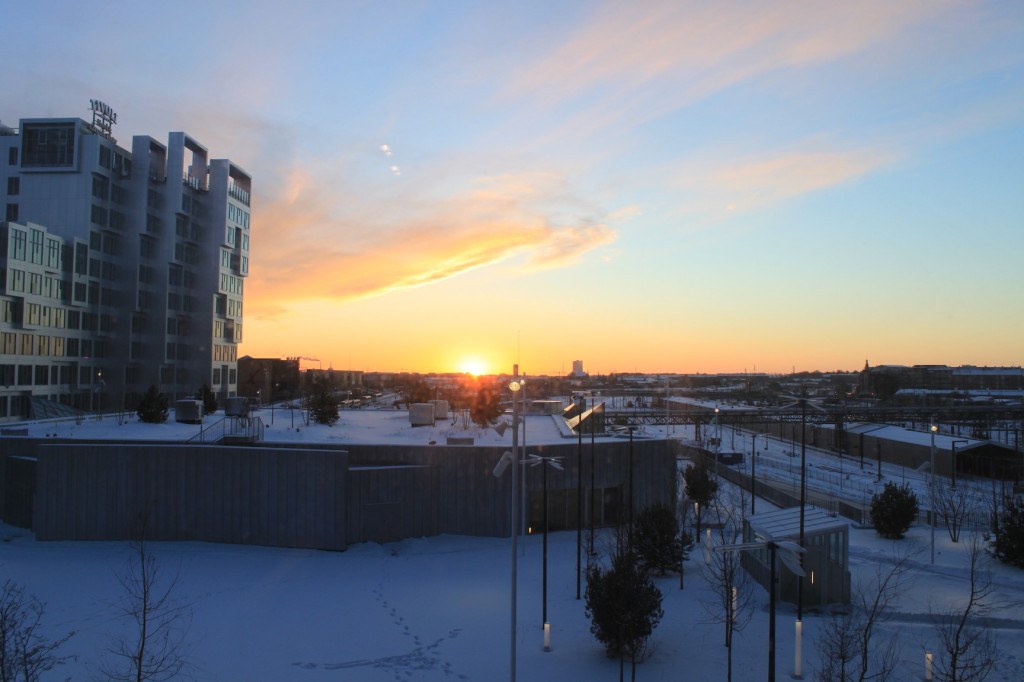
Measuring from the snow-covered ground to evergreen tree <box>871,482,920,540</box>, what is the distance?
3688mm

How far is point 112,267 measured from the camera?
51.1 metres

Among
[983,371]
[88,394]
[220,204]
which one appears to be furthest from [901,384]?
[88,394]

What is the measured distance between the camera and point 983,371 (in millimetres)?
162250

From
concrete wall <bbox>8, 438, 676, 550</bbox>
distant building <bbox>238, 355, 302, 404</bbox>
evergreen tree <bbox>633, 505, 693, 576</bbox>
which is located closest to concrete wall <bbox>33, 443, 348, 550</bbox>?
concrete wall <bbox>8, 438, 676, 550</bbox>

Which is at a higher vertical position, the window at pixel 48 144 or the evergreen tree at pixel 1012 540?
the window at pixel 48 144

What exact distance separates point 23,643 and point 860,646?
13.0 meters

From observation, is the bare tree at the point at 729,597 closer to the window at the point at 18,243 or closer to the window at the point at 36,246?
the window at the point at 18,243

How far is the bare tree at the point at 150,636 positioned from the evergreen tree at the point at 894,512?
24.5 metres

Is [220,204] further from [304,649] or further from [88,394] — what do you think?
[304,649]

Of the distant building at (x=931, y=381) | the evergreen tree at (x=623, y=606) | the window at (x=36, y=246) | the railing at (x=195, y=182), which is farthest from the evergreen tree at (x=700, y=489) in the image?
the distant building at (x=931, y=381)

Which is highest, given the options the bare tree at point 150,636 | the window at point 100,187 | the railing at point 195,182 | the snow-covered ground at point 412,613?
the railing at point 195,182

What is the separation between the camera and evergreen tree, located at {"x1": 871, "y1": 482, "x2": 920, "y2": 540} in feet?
82.5

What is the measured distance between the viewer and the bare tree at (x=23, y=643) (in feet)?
25.0

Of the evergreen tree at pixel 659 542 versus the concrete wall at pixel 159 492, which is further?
the concrete wall at pixel 159 492
